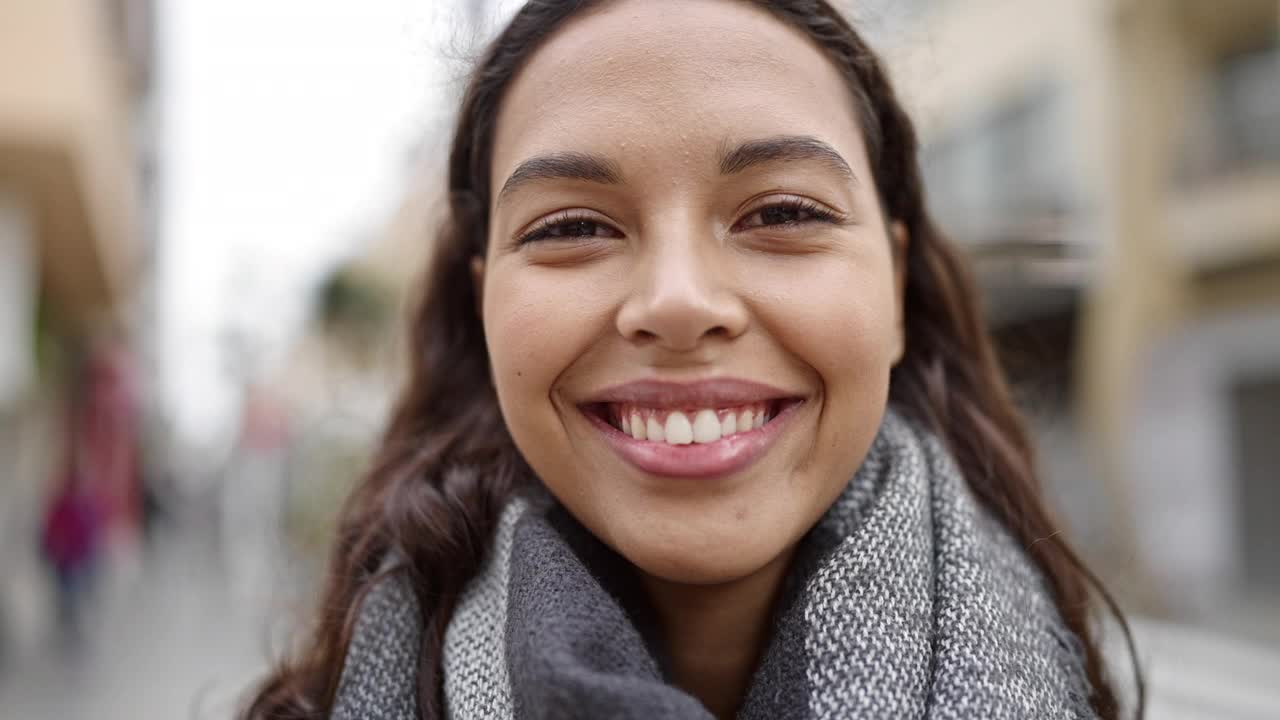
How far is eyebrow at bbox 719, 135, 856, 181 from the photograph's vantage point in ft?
4.54

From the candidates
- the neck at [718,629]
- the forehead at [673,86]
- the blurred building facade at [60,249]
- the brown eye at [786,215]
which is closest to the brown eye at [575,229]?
the forehead at [673,86]

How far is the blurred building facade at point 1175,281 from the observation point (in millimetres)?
9281

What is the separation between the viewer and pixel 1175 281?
32.7ft

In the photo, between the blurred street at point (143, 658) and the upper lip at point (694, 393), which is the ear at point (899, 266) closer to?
the upper lip at point (694, 393)

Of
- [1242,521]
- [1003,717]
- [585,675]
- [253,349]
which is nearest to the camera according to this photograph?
[585,675]

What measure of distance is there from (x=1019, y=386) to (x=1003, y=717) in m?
1.25

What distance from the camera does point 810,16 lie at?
1.57 metres

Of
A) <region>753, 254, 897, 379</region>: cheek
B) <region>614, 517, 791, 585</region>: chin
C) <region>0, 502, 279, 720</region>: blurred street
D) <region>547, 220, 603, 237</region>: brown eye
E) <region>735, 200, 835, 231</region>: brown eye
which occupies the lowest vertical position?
<region>0, 502, 279, 720</region>: blurred street

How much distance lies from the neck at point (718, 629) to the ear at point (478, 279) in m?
0.65

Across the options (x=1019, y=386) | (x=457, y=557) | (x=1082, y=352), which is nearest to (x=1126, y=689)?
(x=1019, y=386)

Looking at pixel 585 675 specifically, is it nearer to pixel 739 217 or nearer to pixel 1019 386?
pixel 739 217

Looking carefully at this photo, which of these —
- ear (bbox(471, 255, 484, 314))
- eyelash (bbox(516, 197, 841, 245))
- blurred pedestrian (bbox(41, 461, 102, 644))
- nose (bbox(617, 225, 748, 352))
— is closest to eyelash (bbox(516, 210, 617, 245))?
eyelash (bbox(516, 197, 841, 245))

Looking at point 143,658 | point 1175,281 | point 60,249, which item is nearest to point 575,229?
point 143,658

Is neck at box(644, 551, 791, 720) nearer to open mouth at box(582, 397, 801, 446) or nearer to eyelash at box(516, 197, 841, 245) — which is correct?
open mouth at box(582, 397, 801, 446)
